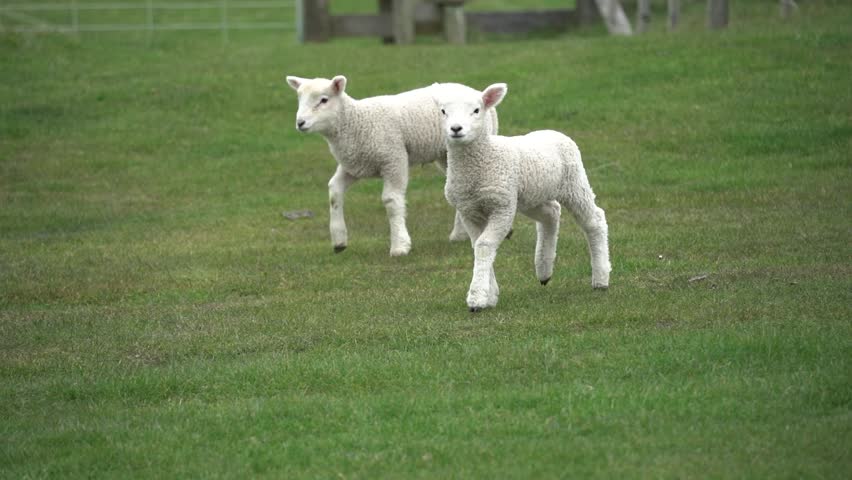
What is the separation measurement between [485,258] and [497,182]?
0.54m

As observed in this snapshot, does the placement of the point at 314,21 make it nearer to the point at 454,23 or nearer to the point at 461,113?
the point at 454,23

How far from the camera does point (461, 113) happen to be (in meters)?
9.16

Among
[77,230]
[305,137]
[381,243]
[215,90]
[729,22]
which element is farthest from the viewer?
[729,22]

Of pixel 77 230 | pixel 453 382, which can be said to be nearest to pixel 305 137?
pixel 77 230

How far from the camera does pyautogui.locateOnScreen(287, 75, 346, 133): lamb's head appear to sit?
1199 cm

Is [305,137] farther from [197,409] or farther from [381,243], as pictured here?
[197,409]

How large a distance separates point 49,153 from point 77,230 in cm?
440

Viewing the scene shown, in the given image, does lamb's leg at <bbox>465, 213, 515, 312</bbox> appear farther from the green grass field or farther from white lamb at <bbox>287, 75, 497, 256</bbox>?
white lamb at <bbox>287, 75, 497, 256</bbox>

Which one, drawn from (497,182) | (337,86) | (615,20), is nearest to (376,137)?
(337,86)

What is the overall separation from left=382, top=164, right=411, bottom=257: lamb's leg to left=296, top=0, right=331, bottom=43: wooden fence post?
1200cm

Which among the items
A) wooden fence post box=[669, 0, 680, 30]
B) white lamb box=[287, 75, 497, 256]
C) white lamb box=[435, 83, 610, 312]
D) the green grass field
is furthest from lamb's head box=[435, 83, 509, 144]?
wooden fence post box=[669, 0, 680, 30]

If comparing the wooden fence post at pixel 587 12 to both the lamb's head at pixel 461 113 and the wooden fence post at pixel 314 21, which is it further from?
the lamb's head at pixel 461 113

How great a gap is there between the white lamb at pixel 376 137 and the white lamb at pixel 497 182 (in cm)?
248

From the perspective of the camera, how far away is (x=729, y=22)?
74.4 feet
